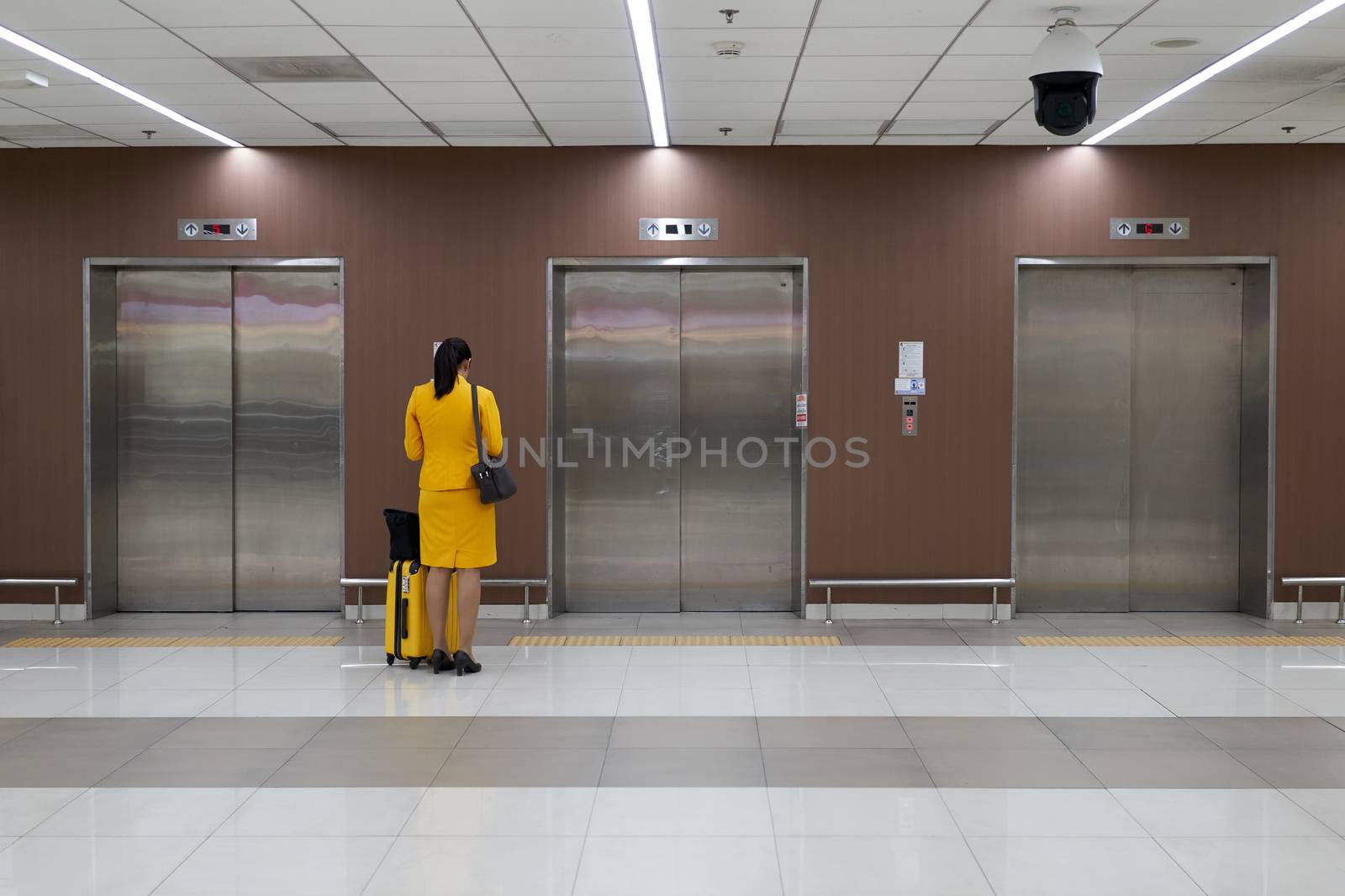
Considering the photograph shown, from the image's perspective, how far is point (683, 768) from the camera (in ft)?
15.0

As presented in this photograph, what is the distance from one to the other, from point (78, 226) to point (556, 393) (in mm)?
3398

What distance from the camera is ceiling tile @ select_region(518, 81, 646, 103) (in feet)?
20.6

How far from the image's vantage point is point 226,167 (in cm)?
777

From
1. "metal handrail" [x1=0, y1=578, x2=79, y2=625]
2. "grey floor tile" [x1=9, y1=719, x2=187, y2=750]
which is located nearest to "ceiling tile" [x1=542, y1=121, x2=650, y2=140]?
"grey floor tile" [x1=9, y1=719, x2=187, y2=750]

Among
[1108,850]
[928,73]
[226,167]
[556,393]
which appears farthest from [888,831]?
[226,167]

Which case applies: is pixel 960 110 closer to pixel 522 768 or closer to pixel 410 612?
pixel 410 612

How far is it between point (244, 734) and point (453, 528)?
1.53 m

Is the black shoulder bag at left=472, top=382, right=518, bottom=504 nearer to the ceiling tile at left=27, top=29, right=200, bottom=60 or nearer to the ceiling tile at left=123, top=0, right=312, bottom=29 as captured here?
the ceiling tile at left=123, top=0, right=312, bottom=29

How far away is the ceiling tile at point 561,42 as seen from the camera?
17.8 feet

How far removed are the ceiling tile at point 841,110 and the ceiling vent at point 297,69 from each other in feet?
7.92

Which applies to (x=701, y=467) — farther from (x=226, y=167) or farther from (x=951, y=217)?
(x=226, y=167)

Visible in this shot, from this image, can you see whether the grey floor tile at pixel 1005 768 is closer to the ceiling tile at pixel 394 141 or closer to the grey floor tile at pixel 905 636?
the grey floor tile at pixel 905 636

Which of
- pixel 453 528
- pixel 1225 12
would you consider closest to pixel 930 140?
pixel 1225 12

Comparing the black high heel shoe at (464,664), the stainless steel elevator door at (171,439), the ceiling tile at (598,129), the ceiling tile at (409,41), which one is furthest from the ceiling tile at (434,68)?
the black high heel shoe at (464,664)
